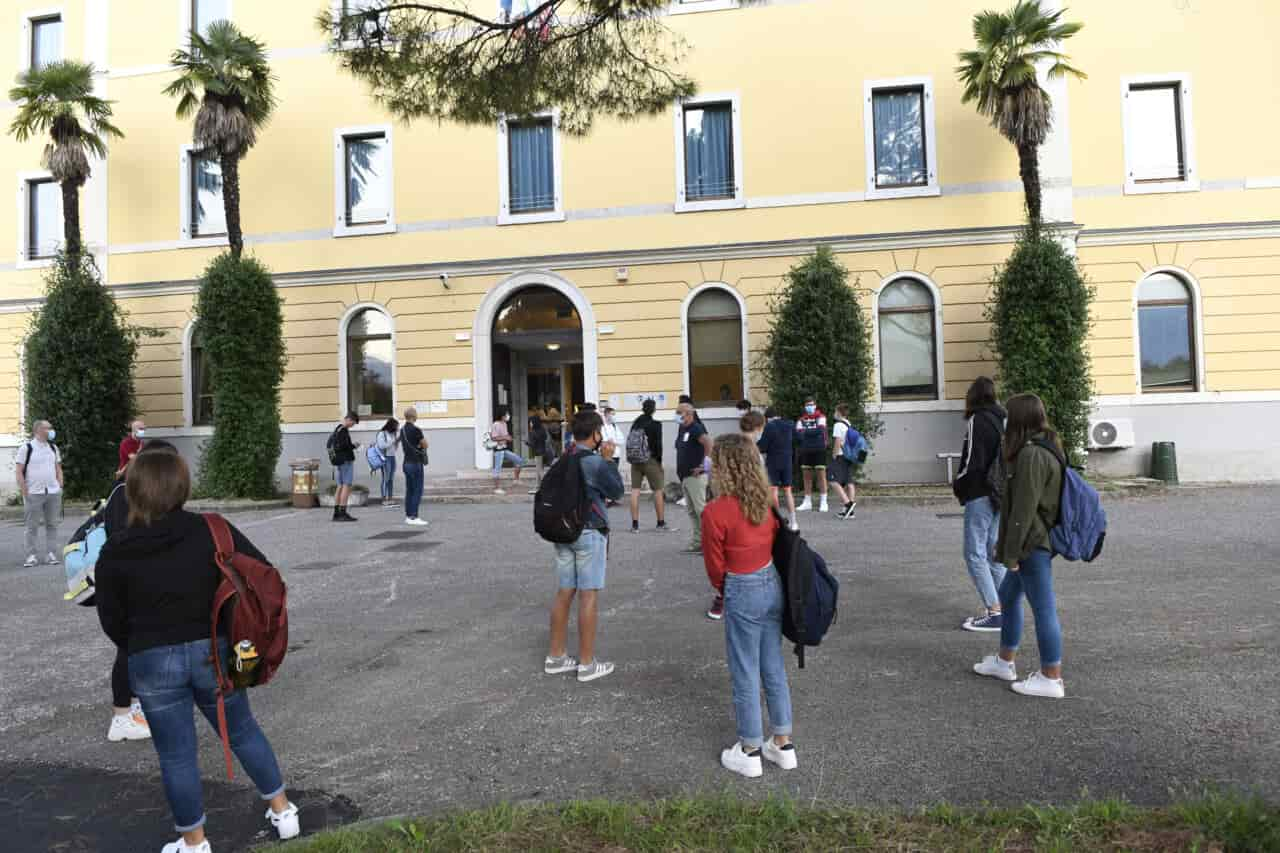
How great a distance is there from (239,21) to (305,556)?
14.6 meters

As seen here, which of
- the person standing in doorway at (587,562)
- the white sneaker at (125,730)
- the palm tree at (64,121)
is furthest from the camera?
the palm tree at (64,121)

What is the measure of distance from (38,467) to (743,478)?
10.1 metres

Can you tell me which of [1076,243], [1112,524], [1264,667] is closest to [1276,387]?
[1076,243]

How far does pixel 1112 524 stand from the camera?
1112 centimetres

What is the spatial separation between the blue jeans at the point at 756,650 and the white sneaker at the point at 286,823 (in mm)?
1943

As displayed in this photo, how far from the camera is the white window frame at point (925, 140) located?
1669 centimetres

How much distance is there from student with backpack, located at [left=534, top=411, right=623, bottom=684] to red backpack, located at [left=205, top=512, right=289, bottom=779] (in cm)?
203

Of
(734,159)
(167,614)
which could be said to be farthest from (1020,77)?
(167,614)

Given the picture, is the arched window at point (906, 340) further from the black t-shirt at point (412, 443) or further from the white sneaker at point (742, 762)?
the white sneaker at point (742, 762)

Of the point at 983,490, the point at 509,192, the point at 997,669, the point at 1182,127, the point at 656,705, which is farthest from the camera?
the point at 509,192

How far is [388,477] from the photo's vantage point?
1650cm

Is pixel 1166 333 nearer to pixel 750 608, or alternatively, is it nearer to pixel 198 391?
pixel 750 608

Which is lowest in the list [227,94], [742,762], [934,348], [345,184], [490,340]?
[742,762]

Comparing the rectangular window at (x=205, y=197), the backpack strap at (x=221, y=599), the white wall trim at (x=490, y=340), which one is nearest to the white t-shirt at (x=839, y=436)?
the white wall trim at (x=490, y=340)
